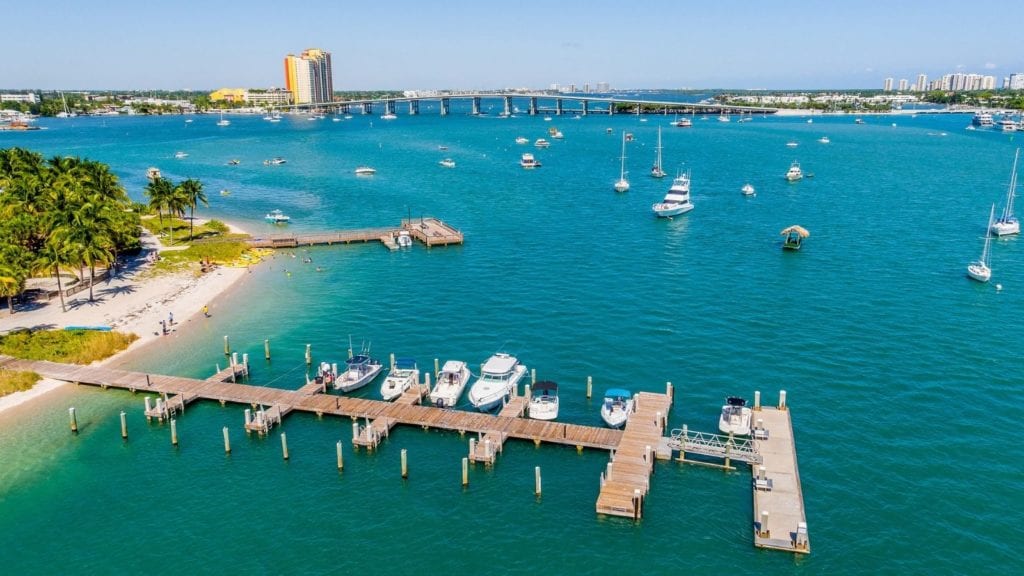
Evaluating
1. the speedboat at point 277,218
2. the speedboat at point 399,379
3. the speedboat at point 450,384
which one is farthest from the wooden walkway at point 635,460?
the speedboat at point 277,218

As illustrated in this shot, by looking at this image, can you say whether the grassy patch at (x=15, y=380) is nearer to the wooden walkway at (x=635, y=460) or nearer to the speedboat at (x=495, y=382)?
the speedboat at (x=495, y=382)

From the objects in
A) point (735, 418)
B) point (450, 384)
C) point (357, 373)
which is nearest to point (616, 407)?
point (735, 418)

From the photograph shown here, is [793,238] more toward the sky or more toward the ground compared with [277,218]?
more toward the ground

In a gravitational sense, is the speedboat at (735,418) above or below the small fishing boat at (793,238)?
below

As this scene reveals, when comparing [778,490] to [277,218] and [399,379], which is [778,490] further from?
[277,218]

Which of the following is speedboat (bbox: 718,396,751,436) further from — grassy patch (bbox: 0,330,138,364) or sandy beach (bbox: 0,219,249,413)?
grassy patch (bbox: 0,330,138,364)

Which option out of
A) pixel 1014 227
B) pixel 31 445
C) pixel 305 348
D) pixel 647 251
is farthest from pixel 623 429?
pixel 1014 227

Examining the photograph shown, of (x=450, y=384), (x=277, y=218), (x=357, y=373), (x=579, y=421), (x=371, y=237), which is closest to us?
(x=579, y=421)
